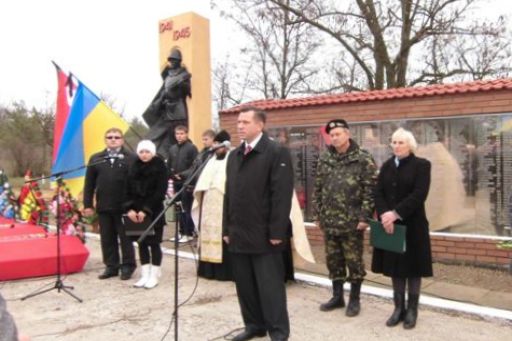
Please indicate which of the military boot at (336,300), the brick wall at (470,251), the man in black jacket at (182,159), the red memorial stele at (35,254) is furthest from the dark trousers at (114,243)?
the brick wall at (470,251)

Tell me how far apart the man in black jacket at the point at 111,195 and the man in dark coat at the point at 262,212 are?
251cm

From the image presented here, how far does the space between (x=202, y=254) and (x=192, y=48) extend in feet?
18.7

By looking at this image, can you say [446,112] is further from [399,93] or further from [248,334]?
[248,334]

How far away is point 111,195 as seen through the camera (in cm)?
607

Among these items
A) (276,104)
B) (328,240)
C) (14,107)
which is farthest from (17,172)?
(328,240)

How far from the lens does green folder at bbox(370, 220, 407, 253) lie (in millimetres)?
4133

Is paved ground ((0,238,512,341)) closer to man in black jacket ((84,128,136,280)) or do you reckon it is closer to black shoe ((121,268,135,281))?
black shoe ((121,268,135,281))

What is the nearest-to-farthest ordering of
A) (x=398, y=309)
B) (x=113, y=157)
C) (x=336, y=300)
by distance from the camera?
(x=398, y=309) < (x=336, y=300) < (x=113, y=157)

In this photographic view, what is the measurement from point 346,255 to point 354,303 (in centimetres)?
44

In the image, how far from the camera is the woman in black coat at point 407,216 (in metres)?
4.16

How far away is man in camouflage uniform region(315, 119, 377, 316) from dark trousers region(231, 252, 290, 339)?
2.92ft

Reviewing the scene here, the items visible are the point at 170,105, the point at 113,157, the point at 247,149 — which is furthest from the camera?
the point at 170,105

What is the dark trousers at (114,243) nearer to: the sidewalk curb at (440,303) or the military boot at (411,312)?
the sidewalk curb at (440,303)

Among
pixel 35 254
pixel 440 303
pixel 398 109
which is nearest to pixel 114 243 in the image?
pixel 35 254
